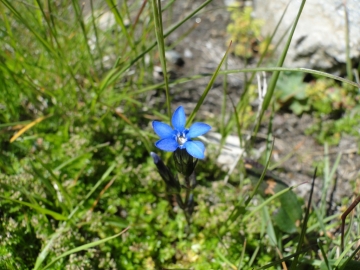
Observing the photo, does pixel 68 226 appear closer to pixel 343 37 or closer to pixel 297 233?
pixel 297 233

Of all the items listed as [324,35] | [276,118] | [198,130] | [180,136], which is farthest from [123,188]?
[324,35]

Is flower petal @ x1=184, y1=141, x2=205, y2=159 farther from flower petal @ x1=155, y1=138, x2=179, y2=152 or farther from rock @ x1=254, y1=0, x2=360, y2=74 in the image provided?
rock @ x1=254, y1=0, x2=360, y2=74

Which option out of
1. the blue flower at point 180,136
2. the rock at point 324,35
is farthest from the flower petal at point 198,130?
the rock at point 324,35

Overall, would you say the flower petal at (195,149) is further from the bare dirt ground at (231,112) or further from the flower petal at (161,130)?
the bare dirt ground at (231,112)

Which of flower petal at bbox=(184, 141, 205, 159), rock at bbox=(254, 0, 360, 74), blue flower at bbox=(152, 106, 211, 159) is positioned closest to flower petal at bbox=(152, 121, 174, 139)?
blue flower at bbox=(152, 106, 211, 159)

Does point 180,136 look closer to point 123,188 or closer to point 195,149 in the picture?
point 195,149

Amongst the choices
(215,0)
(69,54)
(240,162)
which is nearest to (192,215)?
(240,162)

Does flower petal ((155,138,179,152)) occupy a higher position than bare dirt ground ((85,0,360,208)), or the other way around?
bare dirt ground ((85,0,360,208))
